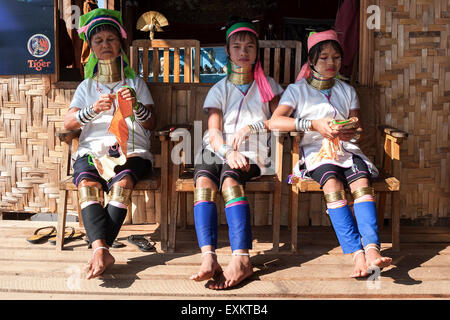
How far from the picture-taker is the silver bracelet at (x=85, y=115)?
10.3 ft

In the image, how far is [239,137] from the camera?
316 centimetres

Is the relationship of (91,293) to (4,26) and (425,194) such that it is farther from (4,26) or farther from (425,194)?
(425,194)

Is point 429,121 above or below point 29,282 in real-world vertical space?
above

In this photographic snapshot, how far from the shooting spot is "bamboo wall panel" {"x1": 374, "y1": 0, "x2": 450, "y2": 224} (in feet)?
12.5

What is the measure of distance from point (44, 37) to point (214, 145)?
185cm

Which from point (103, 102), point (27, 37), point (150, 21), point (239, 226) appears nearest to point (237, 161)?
point (239, 226)

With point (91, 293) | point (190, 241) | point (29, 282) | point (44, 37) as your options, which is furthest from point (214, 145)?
point (44, 37)

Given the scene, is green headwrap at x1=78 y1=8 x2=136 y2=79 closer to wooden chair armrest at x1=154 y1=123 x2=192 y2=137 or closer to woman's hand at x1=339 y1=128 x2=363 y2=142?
wooden chair armrest at x1=154 y1=123 x2=192 y2=137

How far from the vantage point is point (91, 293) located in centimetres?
271

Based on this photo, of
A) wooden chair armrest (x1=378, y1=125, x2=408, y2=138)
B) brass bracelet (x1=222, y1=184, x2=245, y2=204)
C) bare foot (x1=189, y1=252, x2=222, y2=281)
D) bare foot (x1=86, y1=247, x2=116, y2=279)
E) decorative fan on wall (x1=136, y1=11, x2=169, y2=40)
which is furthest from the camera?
decorative fan on wall (x1=136, y1=11, x2=169, y2=40)

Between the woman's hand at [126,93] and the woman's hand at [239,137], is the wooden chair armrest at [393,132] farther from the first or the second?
the woman's hand at [126,93]

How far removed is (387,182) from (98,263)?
6.32 feet

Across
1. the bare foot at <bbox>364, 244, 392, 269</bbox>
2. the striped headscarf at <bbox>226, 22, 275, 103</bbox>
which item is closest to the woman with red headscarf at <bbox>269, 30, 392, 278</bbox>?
the bare foot at <bbox>364, 244, 392, 269</bbox>

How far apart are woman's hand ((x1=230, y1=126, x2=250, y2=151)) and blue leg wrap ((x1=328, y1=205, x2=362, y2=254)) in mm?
757
